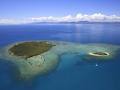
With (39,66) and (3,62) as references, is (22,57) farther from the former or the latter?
(39,66)

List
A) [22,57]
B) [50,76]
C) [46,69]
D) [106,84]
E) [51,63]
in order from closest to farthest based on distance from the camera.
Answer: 1. [106,84]
2. [50,76]
3. [46,69]
4. [51,63]
5. [22,57]

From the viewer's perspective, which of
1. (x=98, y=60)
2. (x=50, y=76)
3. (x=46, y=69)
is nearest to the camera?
(x=50, y=76)

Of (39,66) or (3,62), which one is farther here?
(3,62)

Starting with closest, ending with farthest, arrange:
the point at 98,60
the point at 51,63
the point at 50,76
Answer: the point at 50,76
the point at 51,63
the point at 98,60

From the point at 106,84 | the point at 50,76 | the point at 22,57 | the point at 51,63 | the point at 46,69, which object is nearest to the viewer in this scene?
the point at 106,84

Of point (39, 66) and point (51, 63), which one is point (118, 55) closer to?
point (51, 63)

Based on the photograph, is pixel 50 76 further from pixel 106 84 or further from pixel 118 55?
pixel 118 55

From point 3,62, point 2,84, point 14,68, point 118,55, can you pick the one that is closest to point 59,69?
point 14,68

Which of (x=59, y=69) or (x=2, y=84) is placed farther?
(x=59, y=69)

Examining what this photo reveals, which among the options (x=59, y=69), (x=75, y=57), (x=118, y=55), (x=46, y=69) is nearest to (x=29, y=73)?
(x=46, y=69)
